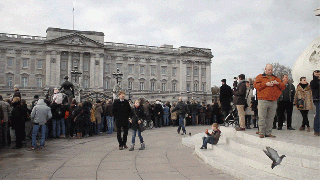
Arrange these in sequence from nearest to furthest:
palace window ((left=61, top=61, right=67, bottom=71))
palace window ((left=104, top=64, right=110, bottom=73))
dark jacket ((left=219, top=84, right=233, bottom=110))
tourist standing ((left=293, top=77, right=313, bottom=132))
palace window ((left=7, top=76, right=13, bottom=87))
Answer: tourist standing ((left=293, top=77, right=313, bottom=132)) < dark jacket ((left=219, top=84, right=233, bottom=110)) < palace window ((left=7, top=76, right=13, bottom=87)) < palace window ((left=61, top=61, right=67, bottom=71)) < palace window ((left=104, top=64, right=110, bottom=73))

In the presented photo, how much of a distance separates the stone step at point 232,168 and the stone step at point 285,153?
46 cm

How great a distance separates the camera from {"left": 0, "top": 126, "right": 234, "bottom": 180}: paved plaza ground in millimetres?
6262

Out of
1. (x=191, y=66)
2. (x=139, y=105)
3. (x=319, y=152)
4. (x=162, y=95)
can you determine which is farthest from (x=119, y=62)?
(x=319, y=152)

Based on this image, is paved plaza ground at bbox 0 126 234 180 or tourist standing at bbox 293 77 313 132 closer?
paved plaza ground at bbox 0 126 234 180

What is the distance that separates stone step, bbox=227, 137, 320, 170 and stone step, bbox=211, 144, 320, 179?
3.9 inches

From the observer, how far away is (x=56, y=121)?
43.8 ft

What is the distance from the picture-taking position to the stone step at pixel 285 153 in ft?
17.3

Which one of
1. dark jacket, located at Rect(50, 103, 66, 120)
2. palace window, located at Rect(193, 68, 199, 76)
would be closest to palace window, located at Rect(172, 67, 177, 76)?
palace window, located at Rect(193, 68, 199, 76)

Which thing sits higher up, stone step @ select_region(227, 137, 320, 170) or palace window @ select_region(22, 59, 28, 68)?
palace window @ select_region(22, 59, 28, 68)

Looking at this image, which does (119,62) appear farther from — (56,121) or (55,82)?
(56,121)

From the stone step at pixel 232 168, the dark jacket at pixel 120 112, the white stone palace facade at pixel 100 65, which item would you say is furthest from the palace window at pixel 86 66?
the stone step at pixel 232 168

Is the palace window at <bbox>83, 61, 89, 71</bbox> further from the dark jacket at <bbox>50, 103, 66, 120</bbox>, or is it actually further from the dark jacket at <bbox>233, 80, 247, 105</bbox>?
the dark jacket at <bbox>233, 80, 247, 105</bbox>

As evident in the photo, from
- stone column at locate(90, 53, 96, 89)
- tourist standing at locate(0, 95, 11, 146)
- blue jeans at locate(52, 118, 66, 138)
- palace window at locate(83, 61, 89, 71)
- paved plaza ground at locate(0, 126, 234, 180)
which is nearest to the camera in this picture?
paved plaza ground at locate(0, 126, 234, 180)

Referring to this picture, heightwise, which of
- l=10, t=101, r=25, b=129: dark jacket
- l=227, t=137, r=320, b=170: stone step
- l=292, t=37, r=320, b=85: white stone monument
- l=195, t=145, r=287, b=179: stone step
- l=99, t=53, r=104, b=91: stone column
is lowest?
l=195, t=145, r=287, b=179: stone step
